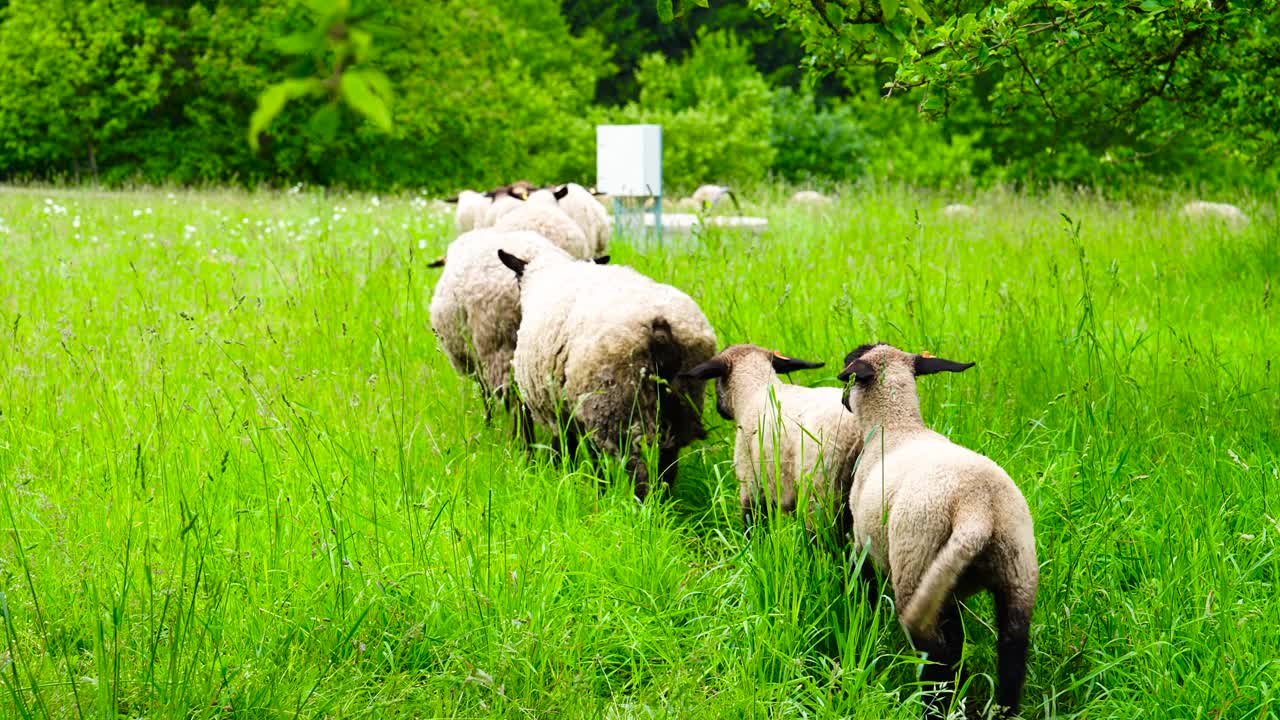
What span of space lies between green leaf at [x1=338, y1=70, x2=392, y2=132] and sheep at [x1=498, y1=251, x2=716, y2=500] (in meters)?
2.79

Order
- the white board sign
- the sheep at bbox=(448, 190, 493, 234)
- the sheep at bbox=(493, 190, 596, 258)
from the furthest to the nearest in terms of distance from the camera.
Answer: the white board sign
the sheep at bbox=(448, 190, 493, 234)
the sheep at bbox=(493, 190, 596, 258)

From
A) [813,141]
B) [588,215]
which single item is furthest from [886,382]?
[813,141]

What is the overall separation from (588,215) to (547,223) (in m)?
0.92

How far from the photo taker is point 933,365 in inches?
122

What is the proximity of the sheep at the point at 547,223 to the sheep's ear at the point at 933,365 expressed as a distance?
10.7ft

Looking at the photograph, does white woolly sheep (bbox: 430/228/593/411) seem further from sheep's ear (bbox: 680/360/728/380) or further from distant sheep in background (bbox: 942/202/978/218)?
distant sheep in background (bbox: 942/202/978/218)

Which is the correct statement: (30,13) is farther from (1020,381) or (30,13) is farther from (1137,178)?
(1137,178)

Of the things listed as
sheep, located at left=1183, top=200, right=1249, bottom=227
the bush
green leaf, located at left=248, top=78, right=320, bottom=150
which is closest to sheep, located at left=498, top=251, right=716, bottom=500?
green leaf, located at left=248, top=78, right=320, bottom=150

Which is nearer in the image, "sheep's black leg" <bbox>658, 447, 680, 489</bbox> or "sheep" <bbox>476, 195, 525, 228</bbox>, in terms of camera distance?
"sheep's black leg" <bbox>658, 447, 680, 489</bbox>

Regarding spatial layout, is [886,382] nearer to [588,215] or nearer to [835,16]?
[835,16]

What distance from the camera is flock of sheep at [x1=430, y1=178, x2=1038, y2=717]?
2570mm

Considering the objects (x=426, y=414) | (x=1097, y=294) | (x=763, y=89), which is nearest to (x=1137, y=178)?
(x=763, y=89)

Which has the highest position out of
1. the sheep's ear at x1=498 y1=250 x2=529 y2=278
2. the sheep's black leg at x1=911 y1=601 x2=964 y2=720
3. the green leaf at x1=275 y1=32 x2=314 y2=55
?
the green leaf at x1=275 y1=32 x2=314 y2=55

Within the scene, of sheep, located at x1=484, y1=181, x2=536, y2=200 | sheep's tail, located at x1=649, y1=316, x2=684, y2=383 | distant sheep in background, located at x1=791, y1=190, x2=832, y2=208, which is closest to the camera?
sheep's tail, located at x1=649, y1=316, x2=684, y2=383
